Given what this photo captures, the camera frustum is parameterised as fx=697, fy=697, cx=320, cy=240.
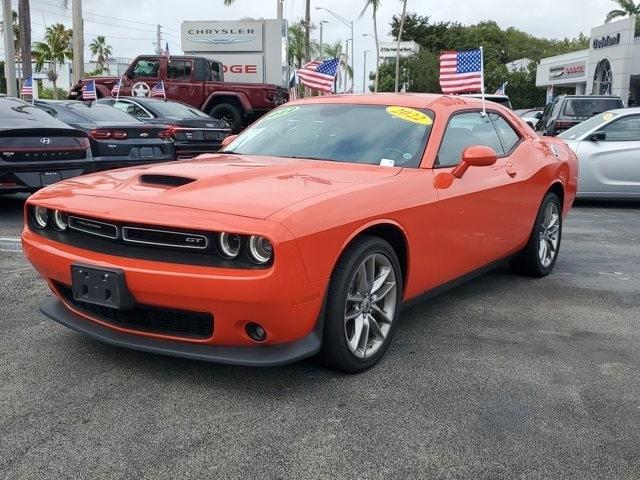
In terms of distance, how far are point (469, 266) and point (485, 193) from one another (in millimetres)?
487

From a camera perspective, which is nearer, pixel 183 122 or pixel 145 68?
pixel 183 122

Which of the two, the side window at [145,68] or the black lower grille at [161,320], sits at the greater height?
the side window at [145,68]

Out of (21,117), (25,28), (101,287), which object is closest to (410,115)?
(101,287)

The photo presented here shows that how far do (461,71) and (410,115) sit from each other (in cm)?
363

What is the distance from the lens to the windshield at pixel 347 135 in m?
4.22

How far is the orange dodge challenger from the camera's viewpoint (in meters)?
3.05

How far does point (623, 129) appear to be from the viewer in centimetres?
977

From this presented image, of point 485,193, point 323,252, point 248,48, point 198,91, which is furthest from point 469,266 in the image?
point 248,48

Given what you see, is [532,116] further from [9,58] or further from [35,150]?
[35,150]

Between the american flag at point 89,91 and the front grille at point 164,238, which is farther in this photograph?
the american flag at point 89,91

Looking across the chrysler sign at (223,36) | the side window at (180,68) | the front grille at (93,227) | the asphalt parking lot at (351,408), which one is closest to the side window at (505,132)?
the asphalt parking lot at (351,408)

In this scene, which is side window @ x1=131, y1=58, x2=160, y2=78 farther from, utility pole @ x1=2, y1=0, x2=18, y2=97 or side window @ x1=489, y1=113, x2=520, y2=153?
side window @ x1=489, y1=113, x2=520, y2=153

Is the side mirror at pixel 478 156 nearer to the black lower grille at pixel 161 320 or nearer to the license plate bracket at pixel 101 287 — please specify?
the black lower grille at pixel 161 320

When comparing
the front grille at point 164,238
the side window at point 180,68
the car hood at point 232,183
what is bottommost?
Answer: the front grille at point 164,238
